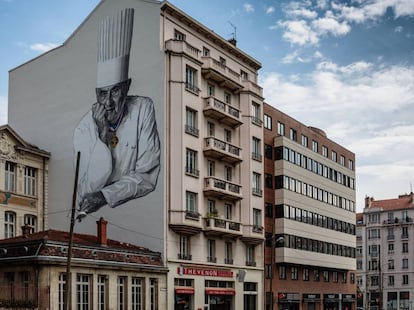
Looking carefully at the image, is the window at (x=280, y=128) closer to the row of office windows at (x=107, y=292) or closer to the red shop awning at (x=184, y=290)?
the red shop awning at (x=184, y=290)

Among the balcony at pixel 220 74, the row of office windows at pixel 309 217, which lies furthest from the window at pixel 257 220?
the balcony at pixel 220 74

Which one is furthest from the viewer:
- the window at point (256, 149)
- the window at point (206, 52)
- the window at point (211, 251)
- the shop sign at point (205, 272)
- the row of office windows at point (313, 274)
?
the row of office windows at point (313, 274)

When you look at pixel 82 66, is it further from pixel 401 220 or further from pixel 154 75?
pixel 401 220

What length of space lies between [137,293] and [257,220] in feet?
60.4

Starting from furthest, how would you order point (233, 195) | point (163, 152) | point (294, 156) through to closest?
1. point (294, 156)
2. point (233, 195)
3. point (163, 152)

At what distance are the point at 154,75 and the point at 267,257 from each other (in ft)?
71.5

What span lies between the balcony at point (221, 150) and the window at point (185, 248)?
7.27 m

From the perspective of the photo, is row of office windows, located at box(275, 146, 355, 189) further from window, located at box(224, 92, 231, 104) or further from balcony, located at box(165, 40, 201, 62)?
balcony, located at box(165, 40, 201, 62)

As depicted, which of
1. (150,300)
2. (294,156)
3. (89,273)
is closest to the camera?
(89,273)

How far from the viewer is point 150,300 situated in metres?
48.6

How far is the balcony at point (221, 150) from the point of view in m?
55.8

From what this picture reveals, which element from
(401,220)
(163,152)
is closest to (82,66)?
(163,152)

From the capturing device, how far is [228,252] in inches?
2327

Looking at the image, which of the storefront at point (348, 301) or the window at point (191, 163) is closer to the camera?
the window at point (191, 163)
